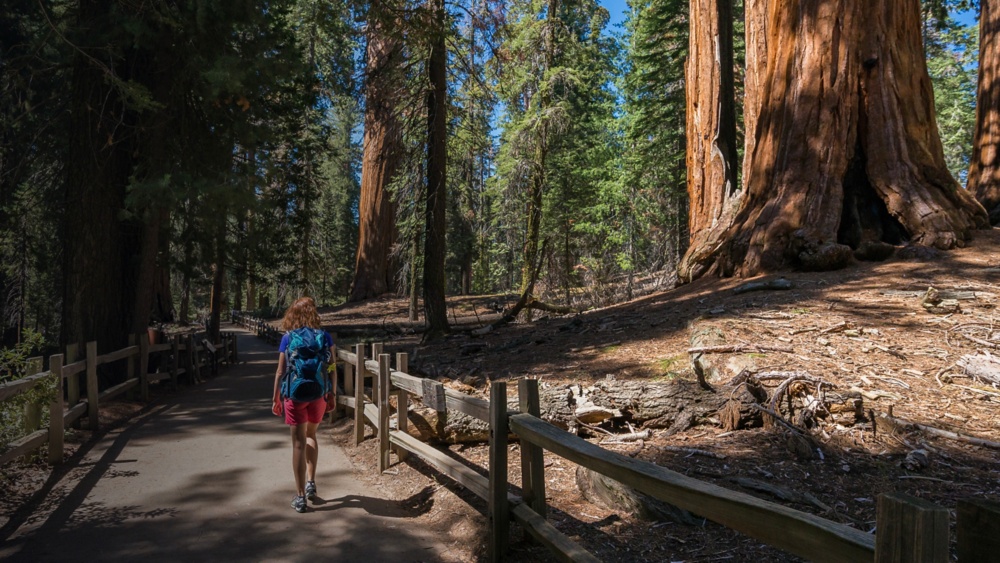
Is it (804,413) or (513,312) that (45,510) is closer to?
(804,413)

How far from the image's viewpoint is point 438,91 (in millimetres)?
13188

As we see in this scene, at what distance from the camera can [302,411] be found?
5.64 m

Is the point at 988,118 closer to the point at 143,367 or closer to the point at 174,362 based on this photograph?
the point at 143,367

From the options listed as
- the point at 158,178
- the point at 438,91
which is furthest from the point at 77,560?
the point at 438,91

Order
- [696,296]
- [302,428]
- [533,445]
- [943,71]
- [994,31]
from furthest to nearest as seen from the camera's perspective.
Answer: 1. [943,71]
2. [994,31]
3. [696,296]
4. [302,428]
5. [533,445]

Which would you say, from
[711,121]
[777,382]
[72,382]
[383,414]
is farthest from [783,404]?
[711,121]

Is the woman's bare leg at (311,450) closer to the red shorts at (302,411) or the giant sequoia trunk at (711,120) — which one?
the red shorts at (302,411)

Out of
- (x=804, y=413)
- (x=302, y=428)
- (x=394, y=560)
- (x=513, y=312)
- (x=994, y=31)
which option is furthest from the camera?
(x=513, y=312)

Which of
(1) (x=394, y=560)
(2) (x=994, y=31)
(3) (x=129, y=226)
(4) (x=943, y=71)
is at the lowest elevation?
(1) (x=394, y=560)

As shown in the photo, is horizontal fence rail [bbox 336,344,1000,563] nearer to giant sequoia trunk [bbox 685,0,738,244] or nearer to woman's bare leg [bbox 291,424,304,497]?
woman's bare leg [bbox 291,424,304,497]

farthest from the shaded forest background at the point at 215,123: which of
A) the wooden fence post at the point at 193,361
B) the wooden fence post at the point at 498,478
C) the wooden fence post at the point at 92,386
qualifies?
the wooden fence post at the point at 498,478

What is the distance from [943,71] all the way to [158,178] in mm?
40287

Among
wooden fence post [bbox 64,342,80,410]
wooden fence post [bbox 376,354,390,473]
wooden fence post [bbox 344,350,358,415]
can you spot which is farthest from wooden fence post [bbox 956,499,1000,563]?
wooden fence post [bbox 64,342,80,410]

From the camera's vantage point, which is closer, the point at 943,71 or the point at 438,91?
the point at 438,91
